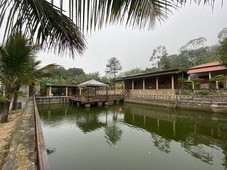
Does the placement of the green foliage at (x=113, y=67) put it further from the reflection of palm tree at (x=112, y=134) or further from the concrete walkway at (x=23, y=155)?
the concrete walkway at (x=23, y=155)

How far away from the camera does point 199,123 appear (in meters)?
8.90

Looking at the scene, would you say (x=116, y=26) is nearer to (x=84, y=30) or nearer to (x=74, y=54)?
(x=84, y=30)

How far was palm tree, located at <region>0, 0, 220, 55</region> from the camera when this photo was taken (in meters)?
0.95

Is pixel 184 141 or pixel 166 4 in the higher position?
pixel 166 4

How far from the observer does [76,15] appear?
3.07 ft

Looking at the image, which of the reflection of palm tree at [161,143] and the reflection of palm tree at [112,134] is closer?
the reflection of palm tree at [161,143]

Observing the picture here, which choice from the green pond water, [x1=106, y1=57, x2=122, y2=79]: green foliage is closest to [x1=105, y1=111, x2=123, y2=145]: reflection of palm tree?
the green pond water

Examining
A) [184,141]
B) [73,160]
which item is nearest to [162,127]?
[184,141]

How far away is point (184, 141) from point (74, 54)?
6393 mm

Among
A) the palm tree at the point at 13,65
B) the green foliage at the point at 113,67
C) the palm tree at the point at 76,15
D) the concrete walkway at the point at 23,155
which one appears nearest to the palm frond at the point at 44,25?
the palm tree at the point at 76,15

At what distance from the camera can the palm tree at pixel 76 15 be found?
37.6 inches

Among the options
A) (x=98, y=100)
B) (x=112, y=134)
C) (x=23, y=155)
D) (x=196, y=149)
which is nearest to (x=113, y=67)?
(x=98, y=100)

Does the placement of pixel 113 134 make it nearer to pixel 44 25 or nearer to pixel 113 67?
pixel 44 25

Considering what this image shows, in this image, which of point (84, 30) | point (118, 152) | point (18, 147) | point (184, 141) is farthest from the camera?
point (184, 141)
